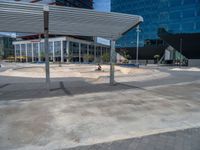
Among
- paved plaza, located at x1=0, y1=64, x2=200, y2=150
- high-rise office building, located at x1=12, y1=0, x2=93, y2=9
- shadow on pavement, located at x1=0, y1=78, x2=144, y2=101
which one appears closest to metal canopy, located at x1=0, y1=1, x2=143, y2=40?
shadow on pavement, located at x1=0, y1=78, x2=144, y2=101

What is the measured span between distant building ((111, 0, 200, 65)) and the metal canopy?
126ft

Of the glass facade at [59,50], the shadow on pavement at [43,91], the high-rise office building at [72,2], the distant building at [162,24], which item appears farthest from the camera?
the glass facade at [59,50]

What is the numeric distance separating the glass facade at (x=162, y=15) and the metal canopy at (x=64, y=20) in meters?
47.1

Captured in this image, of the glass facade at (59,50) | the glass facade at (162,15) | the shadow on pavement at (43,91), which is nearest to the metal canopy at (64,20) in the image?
the shadow on pavement at (43,91)

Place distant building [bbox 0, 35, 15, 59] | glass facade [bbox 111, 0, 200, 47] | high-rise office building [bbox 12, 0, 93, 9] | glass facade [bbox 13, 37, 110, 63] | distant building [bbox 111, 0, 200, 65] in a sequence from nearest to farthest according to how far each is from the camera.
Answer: distant building [bbox 111, 0, 200, 65], glass facade [bbox 111, 0, 200, 47], high-rise office building [bbox 12, 0, 93, 9], glass facade [bbox 13, 37, 110, 63], distant building [bbox 0, 35, 15, 59]

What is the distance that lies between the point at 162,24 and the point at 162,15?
3.33 metres

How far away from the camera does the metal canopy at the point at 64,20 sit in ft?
25.7

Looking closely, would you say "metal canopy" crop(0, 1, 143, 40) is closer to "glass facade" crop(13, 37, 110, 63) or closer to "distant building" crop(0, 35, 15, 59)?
"glass facade" crop(13, 37, 110, 63)

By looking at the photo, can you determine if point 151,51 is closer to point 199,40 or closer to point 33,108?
point 199,40

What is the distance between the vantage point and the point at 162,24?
6075cm

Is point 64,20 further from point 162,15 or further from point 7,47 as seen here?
point 7,47

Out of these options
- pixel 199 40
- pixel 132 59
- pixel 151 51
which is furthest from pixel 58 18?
pixel 132 59

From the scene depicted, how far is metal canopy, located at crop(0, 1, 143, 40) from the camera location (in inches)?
309

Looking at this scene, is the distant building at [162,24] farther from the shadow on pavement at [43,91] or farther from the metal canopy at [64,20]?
the shadow on pavement at [43,91]
